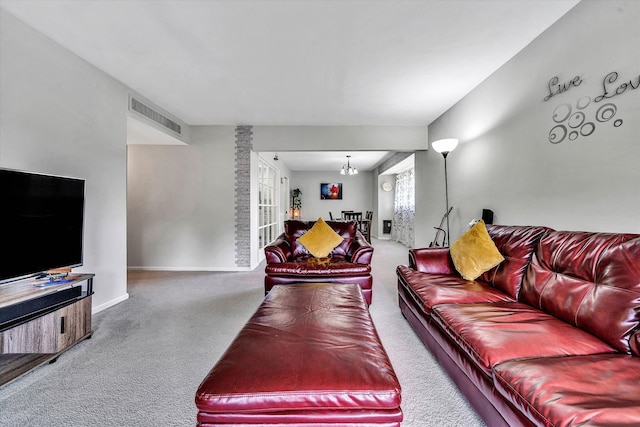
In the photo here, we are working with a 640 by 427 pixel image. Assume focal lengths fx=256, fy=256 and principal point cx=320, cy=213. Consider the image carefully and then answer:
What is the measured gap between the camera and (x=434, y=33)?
2.15 meters

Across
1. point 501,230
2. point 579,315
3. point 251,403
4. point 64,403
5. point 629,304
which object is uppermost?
point 501,230

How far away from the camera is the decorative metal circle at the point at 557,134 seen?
2.04m

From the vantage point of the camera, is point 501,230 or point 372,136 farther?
point 372,136

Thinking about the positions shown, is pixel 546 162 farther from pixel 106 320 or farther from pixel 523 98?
pixel 106 320

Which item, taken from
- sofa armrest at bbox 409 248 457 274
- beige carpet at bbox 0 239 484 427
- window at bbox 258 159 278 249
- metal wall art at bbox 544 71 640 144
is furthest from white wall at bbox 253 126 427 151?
beige carpet at bbox 0 239 484 427

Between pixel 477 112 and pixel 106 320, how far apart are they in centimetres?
461

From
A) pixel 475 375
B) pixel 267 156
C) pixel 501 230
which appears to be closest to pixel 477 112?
pixel 501 230

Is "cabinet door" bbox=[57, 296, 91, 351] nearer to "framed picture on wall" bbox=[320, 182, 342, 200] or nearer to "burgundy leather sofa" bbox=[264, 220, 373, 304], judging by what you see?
"burgundy leather sofa" bbox=[264, 220, 373, 304]

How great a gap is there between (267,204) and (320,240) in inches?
116

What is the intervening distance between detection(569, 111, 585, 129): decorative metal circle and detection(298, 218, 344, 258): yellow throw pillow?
239cm

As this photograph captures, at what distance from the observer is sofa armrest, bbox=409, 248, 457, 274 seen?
240 centimetres

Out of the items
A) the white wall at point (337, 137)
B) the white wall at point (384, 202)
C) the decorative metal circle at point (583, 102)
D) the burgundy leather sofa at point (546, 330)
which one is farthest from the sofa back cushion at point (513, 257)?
the white wall at point (384, 202)

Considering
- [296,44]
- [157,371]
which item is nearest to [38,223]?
[157,371]

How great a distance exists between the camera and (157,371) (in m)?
1.72
